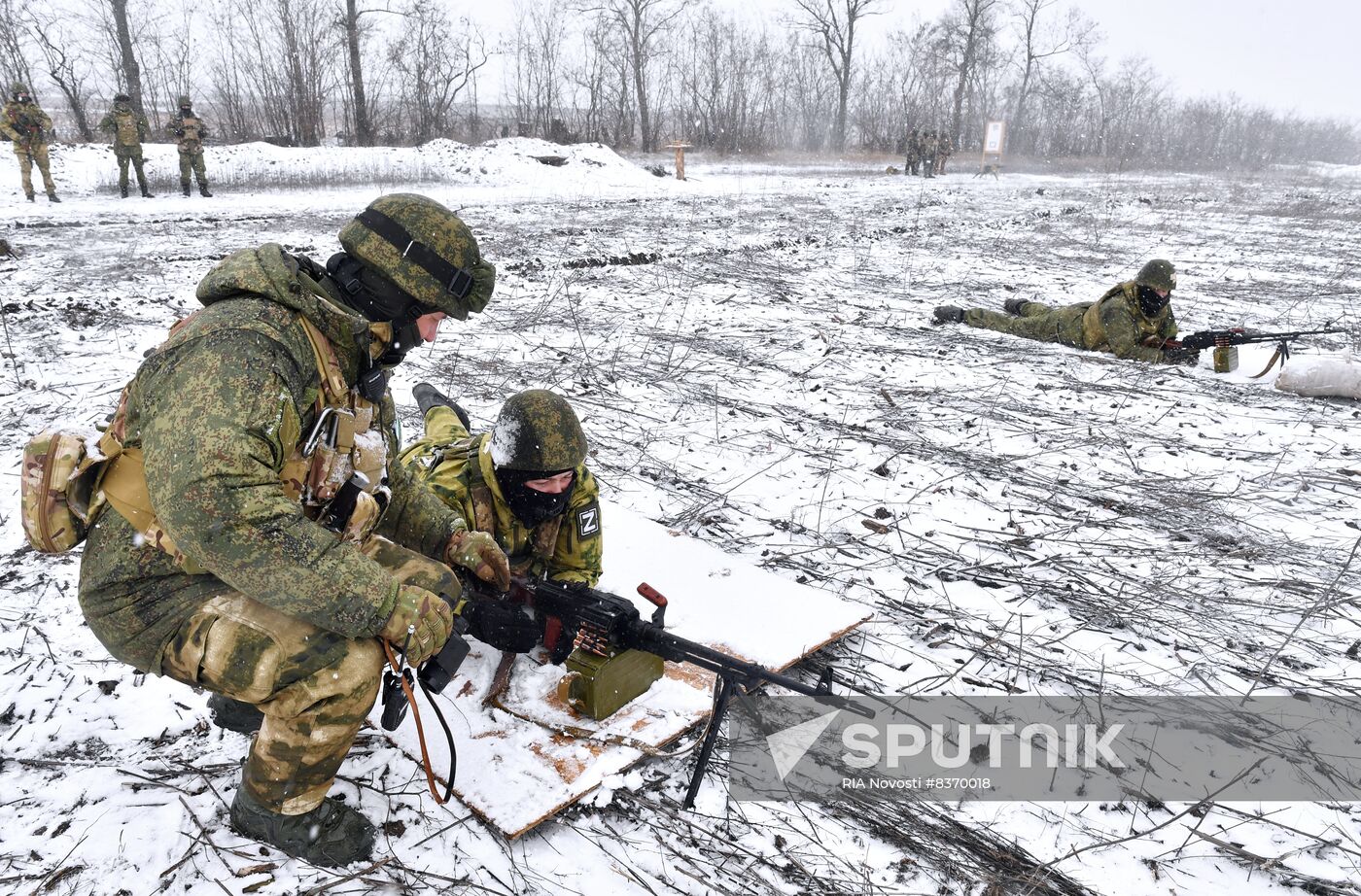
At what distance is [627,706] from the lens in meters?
2.75

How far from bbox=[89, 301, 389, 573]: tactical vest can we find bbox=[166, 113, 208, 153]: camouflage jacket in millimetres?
14706

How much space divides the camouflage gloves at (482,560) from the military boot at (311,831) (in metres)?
0.78

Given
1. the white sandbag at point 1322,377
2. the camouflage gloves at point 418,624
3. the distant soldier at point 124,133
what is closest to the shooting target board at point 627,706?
the camouflage gloves at point 418,624

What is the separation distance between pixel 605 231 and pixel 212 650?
445 inches

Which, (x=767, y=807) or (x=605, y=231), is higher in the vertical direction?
(x=605, y=231)

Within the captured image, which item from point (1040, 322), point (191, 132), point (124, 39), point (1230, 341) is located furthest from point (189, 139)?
point (1230, 341)

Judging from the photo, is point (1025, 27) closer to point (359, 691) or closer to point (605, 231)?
point (605, 231)

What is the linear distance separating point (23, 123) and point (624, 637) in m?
15.5

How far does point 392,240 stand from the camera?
2.00m

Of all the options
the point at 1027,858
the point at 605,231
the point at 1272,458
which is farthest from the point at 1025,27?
the point at 1027,858

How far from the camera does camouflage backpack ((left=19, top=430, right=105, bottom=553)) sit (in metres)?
1.82

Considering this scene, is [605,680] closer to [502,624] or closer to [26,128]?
[502,624]

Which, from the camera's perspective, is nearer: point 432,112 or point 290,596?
point 290,596

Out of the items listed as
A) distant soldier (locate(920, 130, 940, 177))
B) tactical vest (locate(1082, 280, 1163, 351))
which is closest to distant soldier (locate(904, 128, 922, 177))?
distant soldier (locate(920, 130, 940, 177))
